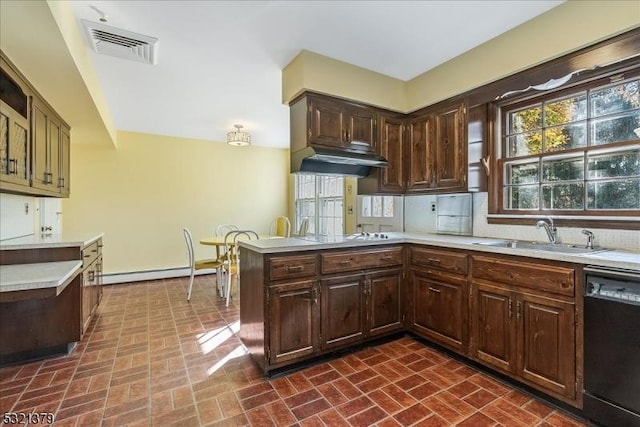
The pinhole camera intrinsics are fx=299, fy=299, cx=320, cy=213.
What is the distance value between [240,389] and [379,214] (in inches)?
102

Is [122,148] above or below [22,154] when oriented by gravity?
above

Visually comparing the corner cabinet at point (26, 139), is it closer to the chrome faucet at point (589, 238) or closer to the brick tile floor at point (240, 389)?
the brick tile floor at point (240, 389)

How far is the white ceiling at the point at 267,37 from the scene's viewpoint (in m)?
2.08

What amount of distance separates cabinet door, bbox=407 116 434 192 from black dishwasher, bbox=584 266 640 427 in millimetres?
1603

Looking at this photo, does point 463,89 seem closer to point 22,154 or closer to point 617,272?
point 617,272

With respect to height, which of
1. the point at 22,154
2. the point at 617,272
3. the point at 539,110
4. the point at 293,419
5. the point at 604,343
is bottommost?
the point at 293,419

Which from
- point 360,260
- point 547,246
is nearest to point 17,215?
point 360,260

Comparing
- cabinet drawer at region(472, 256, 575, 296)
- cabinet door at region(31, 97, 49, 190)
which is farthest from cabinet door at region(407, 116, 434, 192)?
cabinet door at region(31, 97, 49, 190)

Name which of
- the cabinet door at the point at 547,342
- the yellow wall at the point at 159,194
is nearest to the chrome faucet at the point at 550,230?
→ the cabinet door at the point at 547,342

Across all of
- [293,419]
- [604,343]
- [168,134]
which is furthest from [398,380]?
[168,134]

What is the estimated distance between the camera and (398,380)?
2.13m

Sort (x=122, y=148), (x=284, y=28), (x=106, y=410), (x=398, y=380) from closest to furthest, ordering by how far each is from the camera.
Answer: (x=106, y=410) → (x=398, y=380) → (x=284, y=28) → (x=122, y=148)

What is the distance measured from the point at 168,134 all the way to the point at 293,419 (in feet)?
16.1

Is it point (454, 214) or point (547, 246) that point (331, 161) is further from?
point (547, 246)
